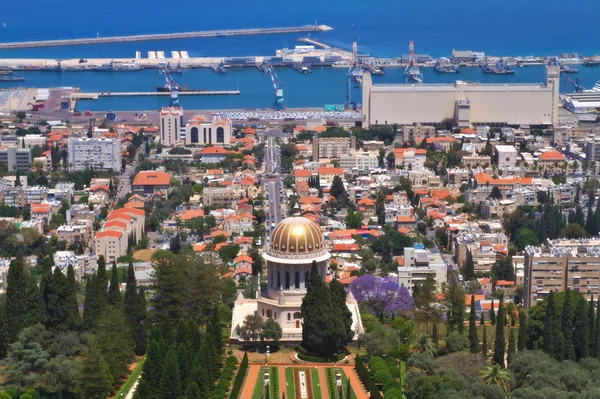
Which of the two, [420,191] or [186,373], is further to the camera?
[420,191]

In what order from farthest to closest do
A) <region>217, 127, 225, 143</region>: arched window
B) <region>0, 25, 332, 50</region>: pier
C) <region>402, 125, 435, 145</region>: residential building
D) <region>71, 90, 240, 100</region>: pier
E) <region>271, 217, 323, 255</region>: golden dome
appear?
1. <region>0, 25, 332, 50</region>: pier
2. <region>71, 90, 240, 100</region>: pier
3. <region>402, 125, 435, 145</region>: residential building
4. <region>217, 127, 225, 143</region>: arched window
5. <region>271, 217, 323, 255</region>: golden dome

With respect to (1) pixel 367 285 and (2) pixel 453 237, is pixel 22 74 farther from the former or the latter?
(1) pixel 367 285

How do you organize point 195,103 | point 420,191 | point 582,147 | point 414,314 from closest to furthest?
point 414,314 → point 420,191 → point 582,147 → point 195,103

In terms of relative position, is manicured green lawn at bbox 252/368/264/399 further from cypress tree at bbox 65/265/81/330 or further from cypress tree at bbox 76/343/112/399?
cypress tree at bbox 65/265/81/330

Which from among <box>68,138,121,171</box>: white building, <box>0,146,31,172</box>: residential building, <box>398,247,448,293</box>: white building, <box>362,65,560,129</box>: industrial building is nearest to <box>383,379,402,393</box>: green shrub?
<box>398,247,448,293</box>: white building

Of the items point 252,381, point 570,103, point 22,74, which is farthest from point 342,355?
point 22,74

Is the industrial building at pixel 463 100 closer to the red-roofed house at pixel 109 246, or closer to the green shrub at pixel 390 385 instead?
the red-roofed house at pixel 109 246

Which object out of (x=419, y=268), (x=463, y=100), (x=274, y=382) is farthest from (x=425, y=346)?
(x=463, y=100)
